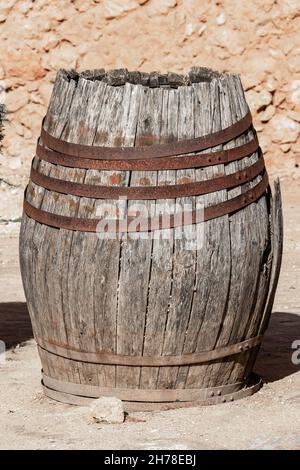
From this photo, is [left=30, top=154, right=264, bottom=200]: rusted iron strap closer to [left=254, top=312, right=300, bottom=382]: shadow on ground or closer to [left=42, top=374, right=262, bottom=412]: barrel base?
[left=42, top=374, right=262, bottom=412]: barrel base

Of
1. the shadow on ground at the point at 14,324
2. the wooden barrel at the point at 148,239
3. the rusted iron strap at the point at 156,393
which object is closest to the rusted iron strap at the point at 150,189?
the wooden barrel at the point at 148,239

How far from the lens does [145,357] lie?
518cm

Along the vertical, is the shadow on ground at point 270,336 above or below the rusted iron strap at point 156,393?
above

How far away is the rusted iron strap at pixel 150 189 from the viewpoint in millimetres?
5020

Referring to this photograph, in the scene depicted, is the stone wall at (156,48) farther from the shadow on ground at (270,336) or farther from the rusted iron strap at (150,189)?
the rusted iron strap at (150,189)

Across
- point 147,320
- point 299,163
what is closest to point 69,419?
point 147,320

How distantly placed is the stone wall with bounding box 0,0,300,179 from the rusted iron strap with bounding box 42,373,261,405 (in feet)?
23.0

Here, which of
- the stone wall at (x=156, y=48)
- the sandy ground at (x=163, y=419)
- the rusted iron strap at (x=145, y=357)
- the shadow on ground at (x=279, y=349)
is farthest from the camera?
the stone wall at (x=156, y=48)

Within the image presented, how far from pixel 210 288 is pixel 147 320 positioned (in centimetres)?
33

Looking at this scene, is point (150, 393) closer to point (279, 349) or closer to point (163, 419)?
point (163, 419)

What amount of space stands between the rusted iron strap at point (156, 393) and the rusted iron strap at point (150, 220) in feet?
2.66

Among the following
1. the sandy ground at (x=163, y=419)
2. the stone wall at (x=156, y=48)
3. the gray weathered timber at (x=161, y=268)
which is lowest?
the sandy ground at (x=163, y=419)

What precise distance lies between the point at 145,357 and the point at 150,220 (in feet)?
2.21
